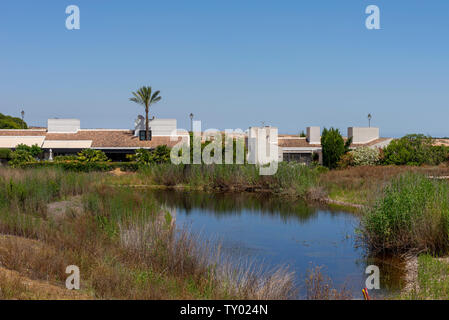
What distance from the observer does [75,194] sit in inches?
616

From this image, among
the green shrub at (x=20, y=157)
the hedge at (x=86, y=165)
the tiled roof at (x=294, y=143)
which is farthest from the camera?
the tiled roof at (x=294, y=143)

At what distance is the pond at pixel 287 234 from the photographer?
9.54 meters

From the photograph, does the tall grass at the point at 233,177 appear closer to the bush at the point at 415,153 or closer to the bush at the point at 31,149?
the bush at the point at 415,153

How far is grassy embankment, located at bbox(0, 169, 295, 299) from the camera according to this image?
21.2 ft

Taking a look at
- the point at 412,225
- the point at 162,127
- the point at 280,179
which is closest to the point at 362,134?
the point at 162,127

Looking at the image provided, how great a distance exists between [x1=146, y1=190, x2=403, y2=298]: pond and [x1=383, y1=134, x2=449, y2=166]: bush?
11.8m

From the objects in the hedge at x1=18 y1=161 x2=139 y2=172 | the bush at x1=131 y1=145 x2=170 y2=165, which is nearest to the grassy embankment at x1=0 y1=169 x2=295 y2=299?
the hedge at x1=18 y1=161 x2=139 y2=172

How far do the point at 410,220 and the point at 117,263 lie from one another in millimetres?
5948

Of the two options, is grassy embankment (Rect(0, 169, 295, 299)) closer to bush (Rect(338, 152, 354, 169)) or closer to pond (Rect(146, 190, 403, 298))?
pond (Rect(146, 190, 403, 298))

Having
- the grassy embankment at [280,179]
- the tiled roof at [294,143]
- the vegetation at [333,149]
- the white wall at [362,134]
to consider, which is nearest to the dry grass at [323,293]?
the grassy embankment at [280,179]

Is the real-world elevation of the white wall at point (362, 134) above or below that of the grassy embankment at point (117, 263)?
above

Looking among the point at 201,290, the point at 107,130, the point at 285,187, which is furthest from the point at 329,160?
the point at 201,290

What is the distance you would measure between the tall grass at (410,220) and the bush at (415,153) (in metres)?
19.2
